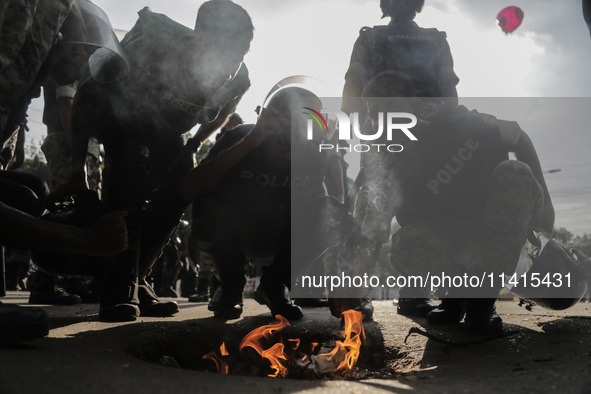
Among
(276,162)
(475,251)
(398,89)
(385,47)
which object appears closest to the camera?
(475,251)

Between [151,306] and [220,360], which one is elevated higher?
[151,306]

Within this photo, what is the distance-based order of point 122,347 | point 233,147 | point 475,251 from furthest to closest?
point 233,147 → point 475,251 → point 122,347

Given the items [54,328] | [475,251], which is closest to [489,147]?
[475,251]

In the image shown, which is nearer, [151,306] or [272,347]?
[272,347]

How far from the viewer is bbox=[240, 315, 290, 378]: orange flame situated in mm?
2430

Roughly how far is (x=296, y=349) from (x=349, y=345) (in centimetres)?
43

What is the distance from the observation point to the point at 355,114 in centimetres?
377

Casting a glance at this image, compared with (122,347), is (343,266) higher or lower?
higher

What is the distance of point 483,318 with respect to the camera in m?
2.63

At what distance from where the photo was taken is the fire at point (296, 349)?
2.37 meters

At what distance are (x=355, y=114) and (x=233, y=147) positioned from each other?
4.01 feet

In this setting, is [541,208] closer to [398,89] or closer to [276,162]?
[398,89]

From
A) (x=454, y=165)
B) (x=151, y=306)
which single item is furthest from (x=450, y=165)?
(x=151, y=306)

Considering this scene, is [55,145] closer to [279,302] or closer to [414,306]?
[279,302]
